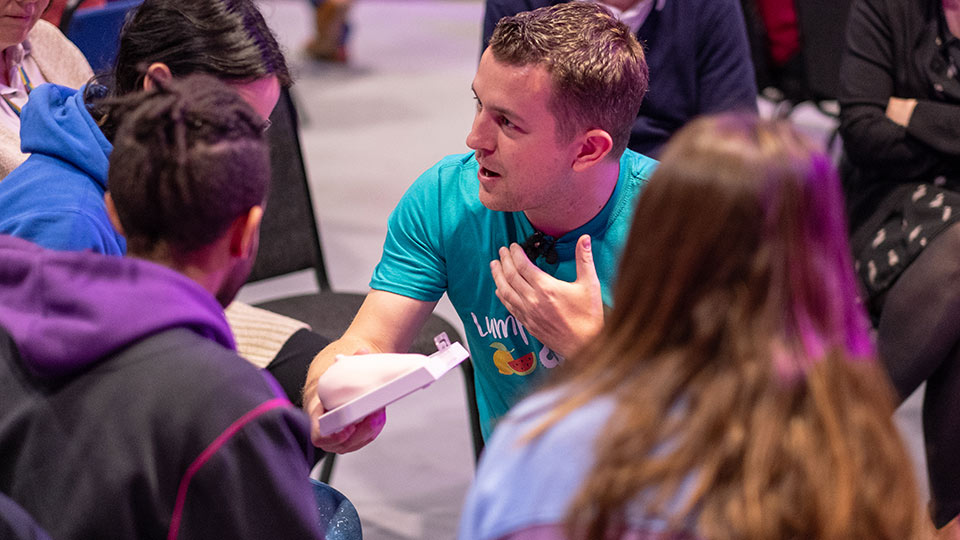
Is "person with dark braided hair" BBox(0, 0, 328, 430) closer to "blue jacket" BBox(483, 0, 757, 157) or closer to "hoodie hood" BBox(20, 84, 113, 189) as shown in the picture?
"hoodie hood" BBox(20, 84, 113, 189)

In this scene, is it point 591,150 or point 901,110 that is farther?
point 901,110

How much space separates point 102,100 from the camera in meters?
1.54

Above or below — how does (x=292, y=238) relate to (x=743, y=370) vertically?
below

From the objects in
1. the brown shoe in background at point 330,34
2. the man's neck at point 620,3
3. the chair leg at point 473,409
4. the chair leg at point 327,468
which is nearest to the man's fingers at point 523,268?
the chair leg at point 473,409

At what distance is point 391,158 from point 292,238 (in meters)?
2.35

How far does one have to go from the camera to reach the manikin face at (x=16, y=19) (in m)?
1.99

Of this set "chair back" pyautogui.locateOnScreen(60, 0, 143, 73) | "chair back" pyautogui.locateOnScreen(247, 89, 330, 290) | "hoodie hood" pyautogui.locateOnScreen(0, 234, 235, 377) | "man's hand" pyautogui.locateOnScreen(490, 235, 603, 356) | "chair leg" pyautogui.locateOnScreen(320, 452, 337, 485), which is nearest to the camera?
"hoodie hood" pyautogui.locateOnScreen(0, 234, 235, 377)

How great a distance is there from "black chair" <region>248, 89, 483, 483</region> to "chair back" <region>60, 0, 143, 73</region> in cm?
53

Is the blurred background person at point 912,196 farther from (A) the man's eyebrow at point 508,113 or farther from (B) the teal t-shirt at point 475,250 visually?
(A) the man's eyebrow at point 508,113

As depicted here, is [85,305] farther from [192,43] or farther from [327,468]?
[327,468]

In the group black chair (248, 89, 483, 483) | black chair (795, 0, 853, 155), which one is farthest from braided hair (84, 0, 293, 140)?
black chair (795, 0, 853, 155)

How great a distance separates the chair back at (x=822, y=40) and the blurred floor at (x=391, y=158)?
187mm

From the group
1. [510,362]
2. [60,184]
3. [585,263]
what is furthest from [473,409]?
[60,184]

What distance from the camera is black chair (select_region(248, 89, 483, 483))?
95.4 inches
